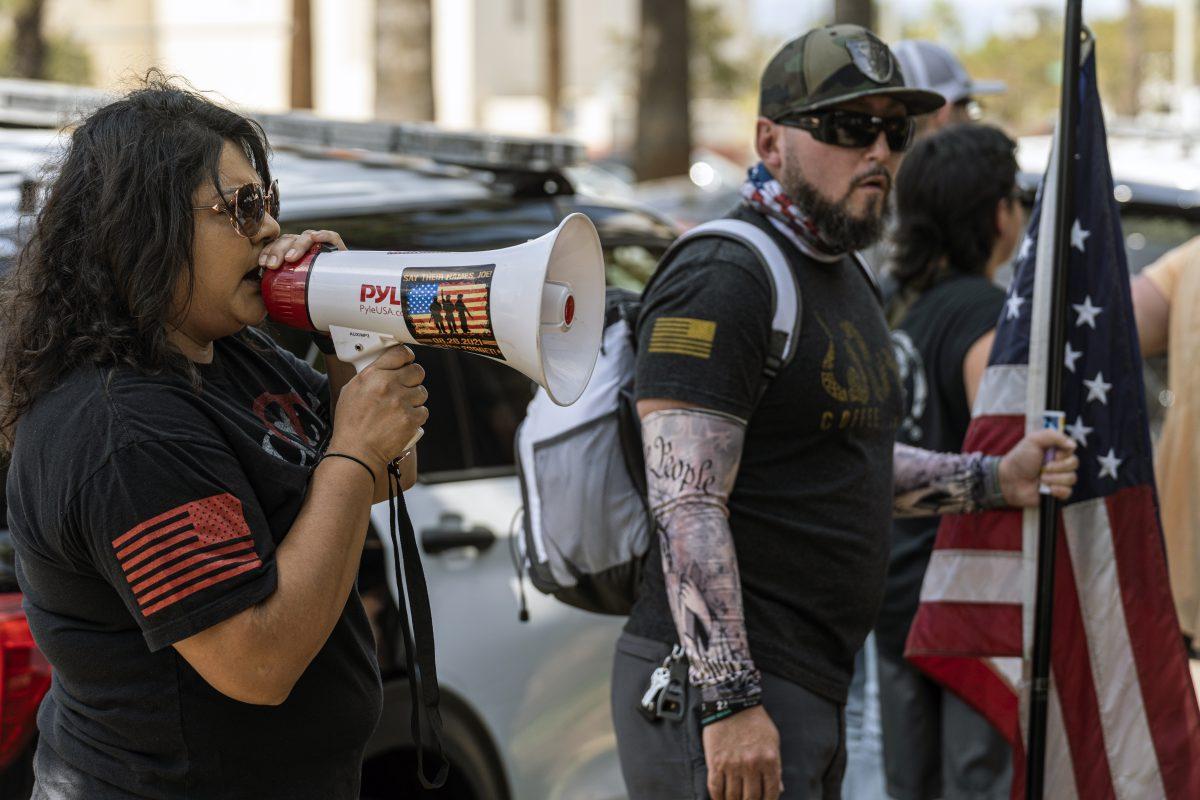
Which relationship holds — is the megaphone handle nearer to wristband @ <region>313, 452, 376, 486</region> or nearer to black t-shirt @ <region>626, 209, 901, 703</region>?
wristband @ <region>313, 452, 376, 486</region>

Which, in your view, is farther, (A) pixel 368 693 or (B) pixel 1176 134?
(B) pixel 1176 134

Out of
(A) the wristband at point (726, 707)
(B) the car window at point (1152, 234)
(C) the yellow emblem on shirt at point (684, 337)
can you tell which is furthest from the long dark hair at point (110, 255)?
(B) the car window at point (1152, 234)

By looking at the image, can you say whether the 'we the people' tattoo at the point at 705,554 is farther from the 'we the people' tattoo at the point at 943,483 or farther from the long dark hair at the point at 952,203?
the long dark hair at the point at 952,203

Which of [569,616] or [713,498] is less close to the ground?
[713,498]

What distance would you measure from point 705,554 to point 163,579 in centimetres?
97

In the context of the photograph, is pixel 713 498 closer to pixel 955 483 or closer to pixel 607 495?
pixel 607 495

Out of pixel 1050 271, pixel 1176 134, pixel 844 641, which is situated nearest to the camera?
pixel 844 641

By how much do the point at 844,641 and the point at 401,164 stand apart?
1.98 metres

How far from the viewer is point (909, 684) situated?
11.6ft

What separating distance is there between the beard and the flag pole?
456 mm

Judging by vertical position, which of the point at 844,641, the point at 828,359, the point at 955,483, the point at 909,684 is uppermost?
the point at 828,359

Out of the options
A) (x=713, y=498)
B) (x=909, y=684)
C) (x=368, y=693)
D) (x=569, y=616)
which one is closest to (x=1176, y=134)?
(x=909, y=684)

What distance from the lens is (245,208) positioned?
1.93 metres

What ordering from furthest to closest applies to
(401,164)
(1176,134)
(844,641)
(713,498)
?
(1176,134) < (401,164) < (844,641) < (713,498)
